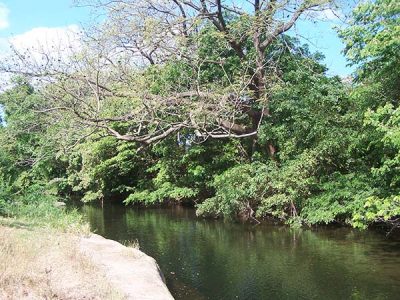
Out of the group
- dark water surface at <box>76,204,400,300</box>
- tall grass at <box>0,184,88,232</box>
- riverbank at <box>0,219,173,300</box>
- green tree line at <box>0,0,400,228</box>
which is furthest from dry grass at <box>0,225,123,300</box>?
green tree line at <box>0,0,400,228</box>

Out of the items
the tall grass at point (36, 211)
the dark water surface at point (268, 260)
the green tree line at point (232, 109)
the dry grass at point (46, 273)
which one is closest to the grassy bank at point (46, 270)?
the dry grass at point (46, 273)

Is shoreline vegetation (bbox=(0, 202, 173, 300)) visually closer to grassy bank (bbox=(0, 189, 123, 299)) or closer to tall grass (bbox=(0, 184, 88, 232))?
grassy bank (bbox=(0, 189, 123, 299))

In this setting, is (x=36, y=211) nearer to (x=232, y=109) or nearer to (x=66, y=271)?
(x=66, y=271)

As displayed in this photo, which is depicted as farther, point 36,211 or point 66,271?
point 36,211

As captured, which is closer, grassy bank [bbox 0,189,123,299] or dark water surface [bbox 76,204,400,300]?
grassy bank [bbox 0,189,123,299]

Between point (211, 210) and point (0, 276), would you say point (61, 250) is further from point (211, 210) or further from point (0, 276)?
point (211, 210)

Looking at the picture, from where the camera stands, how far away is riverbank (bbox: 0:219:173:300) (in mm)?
6233

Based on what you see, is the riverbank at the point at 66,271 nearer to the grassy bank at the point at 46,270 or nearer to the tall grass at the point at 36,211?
the grassy bank at the point at 46,270

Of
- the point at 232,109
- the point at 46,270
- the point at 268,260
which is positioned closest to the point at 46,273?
the point at 46,270

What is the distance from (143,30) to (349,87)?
30.0ft

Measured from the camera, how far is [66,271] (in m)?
6.94

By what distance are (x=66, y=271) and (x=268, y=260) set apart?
686 cm

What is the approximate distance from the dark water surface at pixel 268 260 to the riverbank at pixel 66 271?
1.78 metres

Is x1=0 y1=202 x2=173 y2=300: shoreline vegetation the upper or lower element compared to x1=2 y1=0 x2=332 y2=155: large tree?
lower
